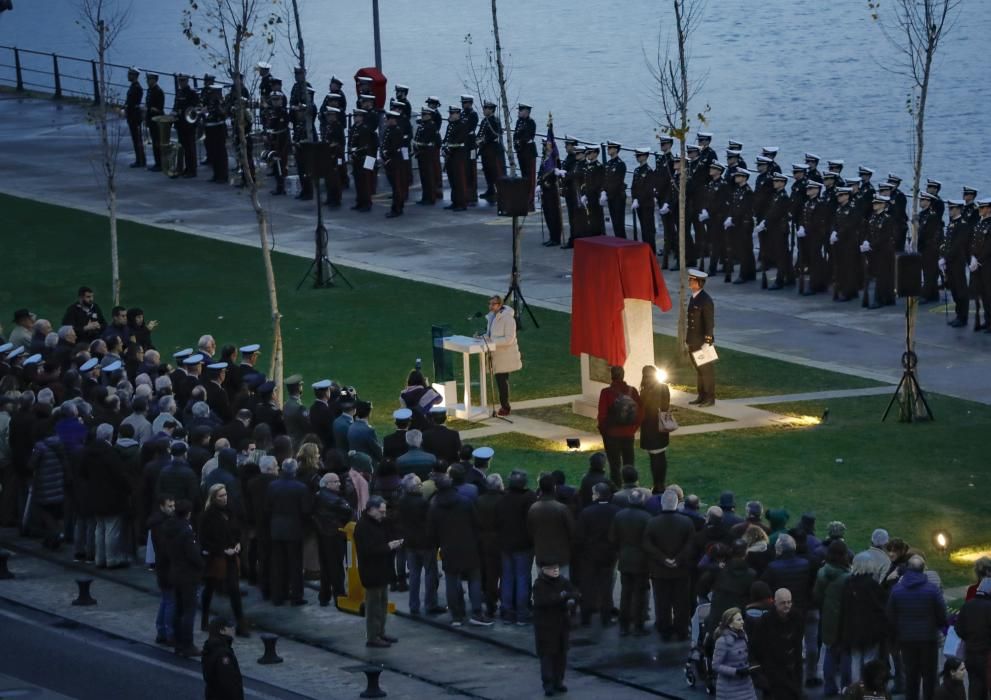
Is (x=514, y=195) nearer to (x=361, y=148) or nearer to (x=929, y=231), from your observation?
(x=929, y=231)

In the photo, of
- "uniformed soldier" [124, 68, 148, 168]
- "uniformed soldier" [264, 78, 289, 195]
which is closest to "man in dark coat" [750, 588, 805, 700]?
"uniformed soldier" [264, 78, 289, 195]

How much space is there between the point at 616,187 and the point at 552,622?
1884cm

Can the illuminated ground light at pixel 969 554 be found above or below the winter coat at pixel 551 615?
below

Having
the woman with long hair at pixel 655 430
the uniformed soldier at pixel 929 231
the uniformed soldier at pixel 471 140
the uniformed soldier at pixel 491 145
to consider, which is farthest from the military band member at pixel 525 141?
the woman with long hair at pixel 655 430

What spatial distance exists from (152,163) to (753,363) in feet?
63.4

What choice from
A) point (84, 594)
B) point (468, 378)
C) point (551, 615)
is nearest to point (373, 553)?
point (551, 615)

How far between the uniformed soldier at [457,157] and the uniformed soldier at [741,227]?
241 inches

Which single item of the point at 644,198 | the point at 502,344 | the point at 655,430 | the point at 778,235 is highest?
the point at 644,198

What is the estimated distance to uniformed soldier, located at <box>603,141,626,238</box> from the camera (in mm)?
35688

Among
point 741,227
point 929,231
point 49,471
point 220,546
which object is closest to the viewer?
point 220,546

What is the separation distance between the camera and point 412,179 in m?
41.6

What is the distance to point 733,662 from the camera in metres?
16.2

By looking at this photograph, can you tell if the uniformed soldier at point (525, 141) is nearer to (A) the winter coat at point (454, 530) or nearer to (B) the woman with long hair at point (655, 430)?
(B) the woman with long hair at point (655, 430)

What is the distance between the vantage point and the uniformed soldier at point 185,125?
4119cm
